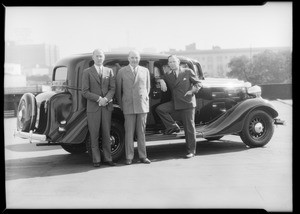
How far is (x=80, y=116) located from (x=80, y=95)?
360 millimetres

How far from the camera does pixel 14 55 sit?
553 centimetres

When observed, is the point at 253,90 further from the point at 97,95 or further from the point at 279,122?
the point at 97,95

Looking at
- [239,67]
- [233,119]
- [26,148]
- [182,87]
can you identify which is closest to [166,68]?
[182,87]

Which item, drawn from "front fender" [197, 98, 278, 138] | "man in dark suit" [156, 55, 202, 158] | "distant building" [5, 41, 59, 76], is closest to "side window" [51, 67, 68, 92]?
"distant building" [5, 41, 59, 76]

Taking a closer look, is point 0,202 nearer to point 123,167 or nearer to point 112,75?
point 123,167

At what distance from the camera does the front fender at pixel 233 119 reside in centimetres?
748

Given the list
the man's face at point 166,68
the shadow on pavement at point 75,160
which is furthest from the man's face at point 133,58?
the shadow on pavement at point 75,160

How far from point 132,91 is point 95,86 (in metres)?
0.61

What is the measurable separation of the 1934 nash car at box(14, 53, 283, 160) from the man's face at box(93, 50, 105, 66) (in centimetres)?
40

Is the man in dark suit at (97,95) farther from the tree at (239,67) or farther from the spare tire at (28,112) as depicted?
the tree at (239,67)

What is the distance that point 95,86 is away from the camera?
253 inches

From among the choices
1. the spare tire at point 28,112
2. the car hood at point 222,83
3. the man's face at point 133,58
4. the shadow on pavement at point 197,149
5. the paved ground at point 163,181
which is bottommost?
the paved ground at point 163,181
